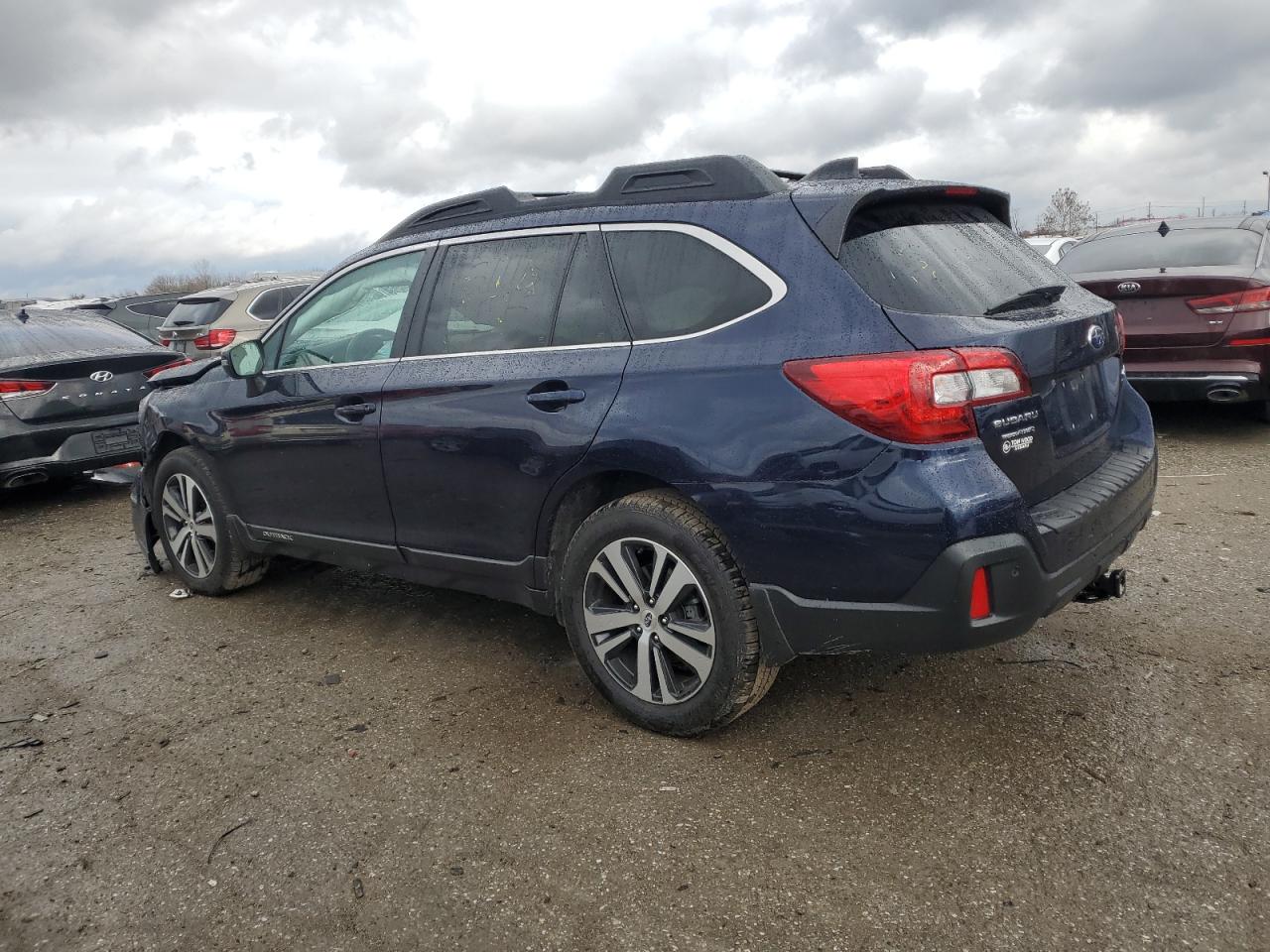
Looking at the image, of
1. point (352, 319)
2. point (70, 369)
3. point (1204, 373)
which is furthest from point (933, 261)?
point (70, 369)

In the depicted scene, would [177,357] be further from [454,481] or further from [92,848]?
[92,848]

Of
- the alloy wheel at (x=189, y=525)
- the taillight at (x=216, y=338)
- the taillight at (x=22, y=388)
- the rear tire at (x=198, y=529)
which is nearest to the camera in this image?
the rear tire at (x=198, y=529)

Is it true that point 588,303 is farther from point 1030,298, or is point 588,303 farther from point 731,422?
point 1030,298

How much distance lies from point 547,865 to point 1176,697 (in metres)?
2.16

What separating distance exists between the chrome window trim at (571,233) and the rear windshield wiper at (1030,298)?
2.10ft

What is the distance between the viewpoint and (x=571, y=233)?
350 centimetres

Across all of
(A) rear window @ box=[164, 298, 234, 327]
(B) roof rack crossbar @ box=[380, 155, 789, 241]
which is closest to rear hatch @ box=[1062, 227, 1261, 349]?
(B) roof rack crossbar @ box=[380, 155, 789, 241]

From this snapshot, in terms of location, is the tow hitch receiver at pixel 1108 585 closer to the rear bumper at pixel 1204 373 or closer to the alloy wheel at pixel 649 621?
the alloy wheel at pixel 649 621

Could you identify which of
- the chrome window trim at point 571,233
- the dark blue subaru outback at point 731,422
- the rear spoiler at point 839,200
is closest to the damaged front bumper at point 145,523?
the chrome window trim at point 571,233

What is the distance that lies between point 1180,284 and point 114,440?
749 centimetres

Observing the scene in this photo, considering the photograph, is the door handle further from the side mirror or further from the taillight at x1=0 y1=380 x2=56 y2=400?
the taillight at x1=0 y1=380 x2=56 y2=400

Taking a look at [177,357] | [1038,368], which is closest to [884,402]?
[1038,368]

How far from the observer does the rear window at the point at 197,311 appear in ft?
39.8

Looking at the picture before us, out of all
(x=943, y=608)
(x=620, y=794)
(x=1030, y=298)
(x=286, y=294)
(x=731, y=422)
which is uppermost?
(x=286, y=294)
